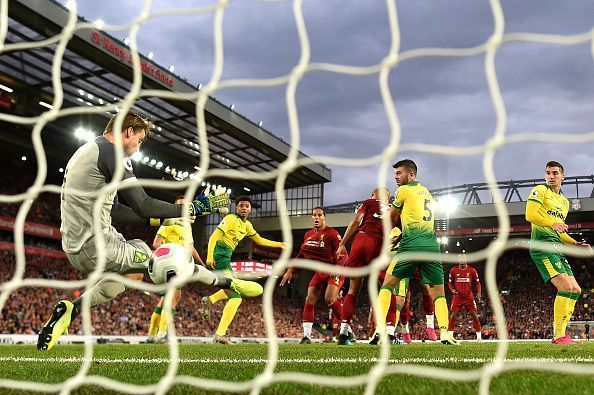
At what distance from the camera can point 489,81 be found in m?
2.16

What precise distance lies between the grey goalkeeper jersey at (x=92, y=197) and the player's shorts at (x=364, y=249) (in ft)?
15.7

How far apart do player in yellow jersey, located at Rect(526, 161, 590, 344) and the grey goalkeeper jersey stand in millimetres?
4325

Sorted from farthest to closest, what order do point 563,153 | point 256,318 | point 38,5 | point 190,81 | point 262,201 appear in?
1. point 262,201
2. point 256,318
3. point 190,81
4. point 38,5
5. point 563,153

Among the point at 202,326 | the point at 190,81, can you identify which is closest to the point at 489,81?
the point at 190,81

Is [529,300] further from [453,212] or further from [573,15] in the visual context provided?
[573,15]

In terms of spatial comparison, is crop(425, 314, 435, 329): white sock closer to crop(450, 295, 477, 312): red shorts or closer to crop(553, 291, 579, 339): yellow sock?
crop(553, 291, 579, 339): yellow sock

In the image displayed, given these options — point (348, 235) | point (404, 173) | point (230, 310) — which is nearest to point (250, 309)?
point (230, 310)

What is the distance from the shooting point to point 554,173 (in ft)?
20.6

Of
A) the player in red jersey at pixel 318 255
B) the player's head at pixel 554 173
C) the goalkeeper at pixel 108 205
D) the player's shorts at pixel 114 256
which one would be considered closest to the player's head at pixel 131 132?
the goalkeeper at pixel 108 205

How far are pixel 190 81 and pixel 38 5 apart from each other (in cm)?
865

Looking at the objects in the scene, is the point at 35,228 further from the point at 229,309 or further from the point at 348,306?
the point at 348,306

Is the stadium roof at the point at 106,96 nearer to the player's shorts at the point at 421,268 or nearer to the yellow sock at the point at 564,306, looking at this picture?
the player's shorts at the point at 421,268

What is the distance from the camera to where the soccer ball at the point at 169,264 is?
361cm

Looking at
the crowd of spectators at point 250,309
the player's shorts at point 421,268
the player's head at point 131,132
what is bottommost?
the crowd of spectators at point 250,309
